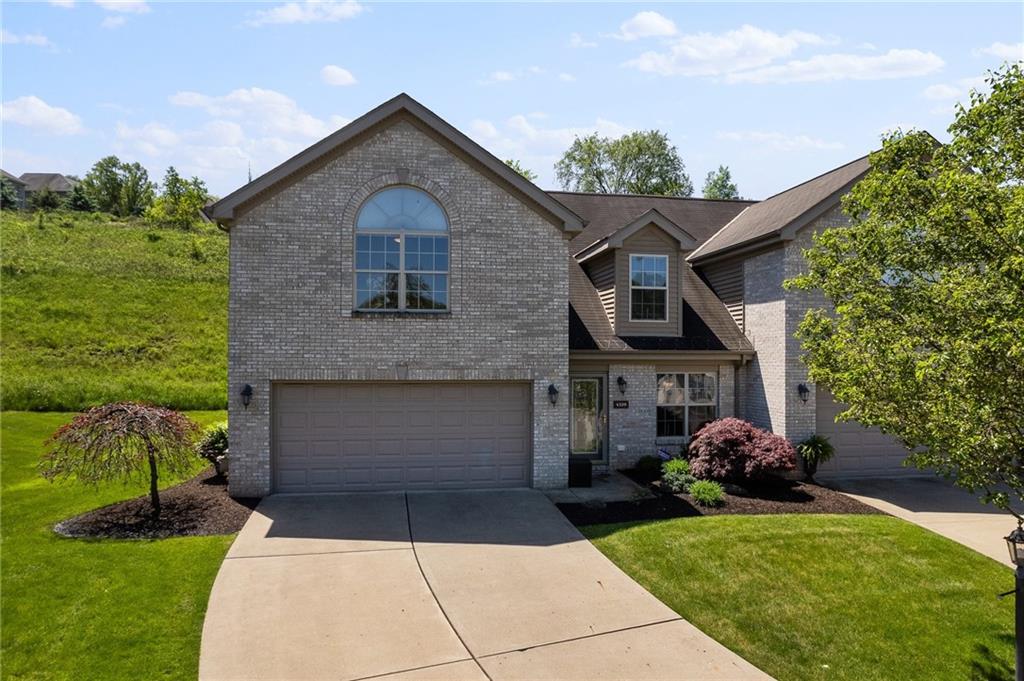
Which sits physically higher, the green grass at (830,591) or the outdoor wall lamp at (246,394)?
the outdoor wall lamp at (246,394)

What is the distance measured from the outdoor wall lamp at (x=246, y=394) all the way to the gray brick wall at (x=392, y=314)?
106 mm

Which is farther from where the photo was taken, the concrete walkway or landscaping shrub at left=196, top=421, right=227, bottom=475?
landscaping shrub at left=196, top=421, right=227, bottom=475

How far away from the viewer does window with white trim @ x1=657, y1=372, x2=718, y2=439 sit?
1541 cm

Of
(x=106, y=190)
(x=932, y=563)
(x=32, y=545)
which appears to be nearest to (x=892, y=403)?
(x=932, y=563)

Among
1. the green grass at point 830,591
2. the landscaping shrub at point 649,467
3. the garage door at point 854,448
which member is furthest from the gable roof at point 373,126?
the garage door at point 854,448

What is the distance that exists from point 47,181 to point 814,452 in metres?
121

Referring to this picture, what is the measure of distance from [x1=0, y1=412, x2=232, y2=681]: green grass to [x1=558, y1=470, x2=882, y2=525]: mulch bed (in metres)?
6.21

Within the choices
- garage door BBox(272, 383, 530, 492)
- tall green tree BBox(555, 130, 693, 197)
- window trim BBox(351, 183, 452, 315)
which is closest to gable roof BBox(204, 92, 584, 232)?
window trim BBox(351, 183, 452, 315)

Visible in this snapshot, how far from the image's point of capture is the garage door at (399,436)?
41.0 ft

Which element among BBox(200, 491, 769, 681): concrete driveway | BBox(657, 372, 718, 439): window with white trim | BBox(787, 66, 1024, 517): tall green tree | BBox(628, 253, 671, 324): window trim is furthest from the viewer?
BBox(657, 372, 718, 439): window with white trim

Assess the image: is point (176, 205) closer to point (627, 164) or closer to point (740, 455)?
point (627, 164)

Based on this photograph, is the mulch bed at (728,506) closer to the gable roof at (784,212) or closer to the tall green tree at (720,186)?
the gable roof at (784,212)

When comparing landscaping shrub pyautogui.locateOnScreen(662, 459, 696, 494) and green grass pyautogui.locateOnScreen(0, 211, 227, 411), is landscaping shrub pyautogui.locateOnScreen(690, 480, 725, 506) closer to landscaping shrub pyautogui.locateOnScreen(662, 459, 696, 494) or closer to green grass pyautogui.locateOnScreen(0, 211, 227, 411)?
landscaping shrub pyautogui.locateOnScreen(662, 459, 696, 494)

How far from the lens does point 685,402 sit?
15594mm
